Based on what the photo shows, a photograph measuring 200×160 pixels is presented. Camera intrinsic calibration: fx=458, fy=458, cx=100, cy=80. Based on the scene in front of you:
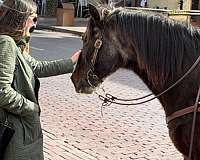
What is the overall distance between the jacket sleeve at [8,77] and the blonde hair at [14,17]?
8cm

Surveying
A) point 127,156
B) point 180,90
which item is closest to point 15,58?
point 180,90

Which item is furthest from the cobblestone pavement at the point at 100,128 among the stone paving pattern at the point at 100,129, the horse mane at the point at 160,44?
the horse mane at the point at 160,44

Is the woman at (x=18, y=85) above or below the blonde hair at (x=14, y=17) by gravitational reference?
below

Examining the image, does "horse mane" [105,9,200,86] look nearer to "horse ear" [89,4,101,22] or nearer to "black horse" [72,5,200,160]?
"black horse" [72,5,200,160]

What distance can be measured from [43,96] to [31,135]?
17.8 ft

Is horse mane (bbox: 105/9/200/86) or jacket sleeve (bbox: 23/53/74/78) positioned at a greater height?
horse mane (bbox: 105/9/200/86)

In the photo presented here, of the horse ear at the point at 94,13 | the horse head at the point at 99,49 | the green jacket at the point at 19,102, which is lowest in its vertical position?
the green jacket at the point at 19,102

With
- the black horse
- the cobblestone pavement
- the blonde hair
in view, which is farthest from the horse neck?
the cobblestone pavement

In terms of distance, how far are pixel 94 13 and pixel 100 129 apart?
3.73 metres

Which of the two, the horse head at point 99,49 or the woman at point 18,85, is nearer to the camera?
the woman at point 18,85

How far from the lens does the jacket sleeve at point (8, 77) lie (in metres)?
3.16

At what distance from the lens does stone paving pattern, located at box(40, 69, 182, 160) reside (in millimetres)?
5801

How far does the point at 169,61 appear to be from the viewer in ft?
10.7

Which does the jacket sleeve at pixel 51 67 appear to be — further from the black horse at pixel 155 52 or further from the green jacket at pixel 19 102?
the black horse at pixel 155 52
